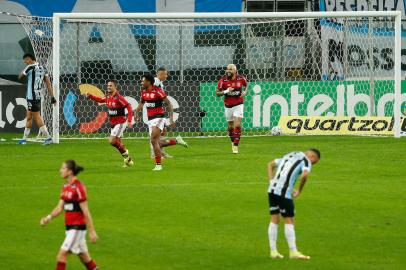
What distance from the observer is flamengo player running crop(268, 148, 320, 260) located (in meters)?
14.1

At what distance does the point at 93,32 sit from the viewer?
126ft

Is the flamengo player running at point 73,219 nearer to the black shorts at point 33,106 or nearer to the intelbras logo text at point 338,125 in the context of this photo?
the black shorts at point 33,106

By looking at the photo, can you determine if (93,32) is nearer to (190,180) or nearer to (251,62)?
(251,62)

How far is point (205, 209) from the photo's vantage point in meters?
18.6

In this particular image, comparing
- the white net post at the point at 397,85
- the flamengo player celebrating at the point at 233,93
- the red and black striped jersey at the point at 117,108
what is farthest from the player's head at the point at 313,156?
the white net post at the point at 397,85

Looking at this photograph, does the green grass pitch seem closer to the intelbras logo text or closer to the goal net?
the intelbras logo text

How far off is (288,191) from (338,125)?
20337 mm

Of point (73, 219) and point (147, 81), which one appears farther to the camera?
point (147, 81)

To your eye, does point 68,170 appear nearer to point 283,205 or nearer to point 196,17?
point 283,205

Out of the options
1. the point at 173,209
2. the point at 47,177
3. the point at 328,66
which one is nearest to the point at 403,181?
the point at 173,209

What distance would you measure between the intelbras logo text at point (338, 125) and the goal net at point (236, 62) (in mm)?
158

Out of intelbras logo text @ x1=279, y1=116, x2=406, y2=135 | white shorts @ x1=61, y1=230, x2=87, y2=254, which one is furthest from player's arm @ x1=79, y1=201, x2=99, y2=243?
intelbras logo text @ x1=279, y1=116, x2=406, y2=135

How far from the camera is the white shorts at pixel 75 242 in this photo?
486 inches

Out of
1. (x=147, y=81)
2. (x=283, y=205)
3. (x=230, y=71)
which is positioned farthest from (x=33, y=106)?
(x=283, y=205)
